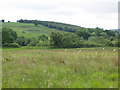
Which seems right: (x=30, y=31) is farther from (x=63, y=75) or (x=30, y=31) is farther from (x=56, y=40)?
(x=63, y=75)

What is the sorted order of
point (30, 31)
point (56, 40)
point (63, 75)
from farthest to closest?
point (30, 31) < point (56, 40) < point (63, 75)

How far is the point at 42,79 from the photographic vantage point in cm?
Answer: 681

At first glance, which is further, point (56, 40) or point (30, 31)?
point (30, 31)

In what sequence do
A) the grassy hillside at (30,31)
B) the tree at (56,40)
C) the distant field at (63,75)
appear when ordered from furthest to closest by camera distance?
the grassy hillside at (30,31) → the tree at (56,40) → the distant field at (63,75)

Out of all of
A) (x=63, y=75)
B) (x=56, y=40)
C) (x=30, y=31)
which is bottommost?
(x=63, y=75)

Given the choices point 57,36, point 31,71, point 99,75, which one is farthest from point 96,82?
point 57,36

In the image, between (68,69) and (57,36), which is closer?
(68,69)

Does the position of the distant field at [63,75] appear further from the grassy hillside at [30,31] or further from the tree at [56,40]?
the grassy hillside at [30,31]

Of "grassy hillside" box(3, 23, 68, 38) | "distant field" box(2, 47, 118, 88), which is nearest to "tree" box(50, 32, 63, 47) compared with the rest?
"distant field" box(2, 47, 118, 88)

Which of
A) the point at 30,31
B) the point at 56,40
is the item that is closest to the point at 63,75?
the point at 56,40

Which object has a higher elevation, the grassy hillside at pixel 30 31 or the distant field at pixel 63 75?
the grassy hillside at pixel 30 31

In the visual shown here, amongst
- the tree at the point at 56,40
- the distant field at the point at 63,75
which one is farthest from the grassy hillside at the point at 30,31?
the distant field at the point at 63,75

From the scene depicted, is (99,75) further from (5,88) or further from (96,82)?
(5,88)

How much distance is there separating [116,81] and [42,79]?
2665 mm
